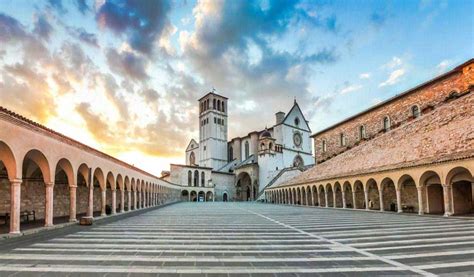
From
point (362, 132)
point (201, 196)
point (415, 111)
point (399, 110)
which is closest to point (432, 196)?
point (415, 111)

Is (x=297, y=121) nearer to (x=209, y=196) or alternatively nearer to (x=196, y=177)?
(x=209, y=196)

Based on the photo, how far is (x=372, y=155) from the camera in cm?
2748

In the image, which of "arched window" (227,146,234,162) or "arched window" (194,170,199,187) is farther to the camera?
"arched window" (227,146,234,162)

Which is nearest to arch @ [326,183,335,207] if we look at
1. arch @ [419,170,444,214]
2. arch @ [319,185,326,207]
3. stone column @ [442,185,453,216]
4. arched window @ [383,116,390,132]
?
arch @ [319,185,326,207]

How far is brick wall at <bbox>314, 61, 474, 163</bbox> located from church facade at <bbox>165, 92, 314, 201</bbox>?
40.5 feet

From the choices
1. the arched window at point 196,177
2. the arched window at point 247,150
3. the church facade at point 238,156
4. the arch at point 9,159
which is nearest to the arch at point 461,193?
the arch at point 9,159

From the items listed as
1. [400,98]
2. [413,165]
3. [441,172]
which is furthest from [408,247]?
[400,98]

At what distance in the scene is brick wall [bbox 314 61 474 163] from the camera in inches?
995

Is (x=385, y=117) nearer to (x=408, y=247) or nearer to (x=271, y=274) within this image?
(x=408, y=247)

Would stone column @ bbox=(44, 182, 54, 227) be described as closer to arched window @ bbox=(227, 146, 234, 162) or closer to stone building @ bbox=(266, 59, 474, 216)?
stone building @ bbox=(266, 59, 474, 216)

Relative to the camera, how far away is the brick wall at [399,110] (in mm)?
25266

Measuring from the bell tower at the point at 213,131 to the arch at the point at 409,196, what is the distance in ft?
188

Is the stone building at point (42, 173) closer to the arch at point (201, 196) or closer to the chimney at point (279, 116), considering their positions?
the arch at point (201, 196)

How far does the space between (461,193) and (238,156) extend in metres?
61.9
